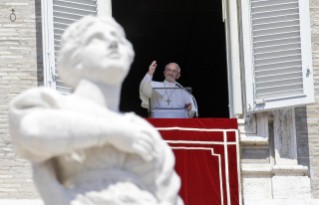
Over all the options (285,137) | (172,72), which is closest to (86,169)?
(285,137)

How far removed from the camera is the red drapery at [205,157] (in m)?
10.3

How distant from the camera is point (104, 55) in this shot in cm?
457

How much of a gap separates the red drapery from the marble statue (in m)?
5.71

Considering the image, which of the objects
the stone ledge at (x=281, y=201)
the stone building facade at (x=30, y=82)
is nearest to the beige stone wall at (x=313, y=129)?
the stone building facade at (x=30, y=82)

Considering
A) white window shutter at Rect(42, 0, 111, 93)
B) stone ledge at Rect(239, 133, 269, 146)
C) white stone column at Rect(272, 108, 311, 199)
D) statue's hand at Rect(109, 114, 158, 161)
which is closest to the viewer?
statue's hand at Rect(109, 114, 158, 161)

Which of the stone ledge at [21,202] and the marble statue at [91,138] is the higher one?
the marble statue at [91,138]

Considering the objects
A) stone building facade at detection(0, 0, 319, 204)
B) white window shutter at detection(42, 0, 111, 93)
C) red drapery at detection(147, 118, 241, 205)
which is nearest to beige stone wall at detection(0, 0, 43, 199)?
stone building facade at detection(0, 0, 319, 204)

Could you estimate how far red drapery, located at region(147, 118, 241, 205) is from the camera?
10320 mm

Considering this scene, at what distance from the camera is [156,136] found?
179 inches

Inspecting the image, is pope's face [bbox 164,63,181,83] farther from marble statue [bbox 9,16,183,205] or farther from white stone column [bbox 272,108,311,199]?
marble statue [bbox 9,16,183,205]

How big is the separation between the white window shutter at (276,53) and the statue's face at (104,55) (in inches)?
232

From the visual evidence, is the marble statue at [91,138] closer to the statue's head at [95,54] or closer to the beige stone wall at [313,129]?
the statue's head at [95,54]

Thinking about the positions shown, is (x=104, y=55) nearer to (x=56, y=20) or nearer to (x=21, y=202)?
(x=21, y=202)

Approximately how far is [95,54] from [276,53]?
6.18 meters
